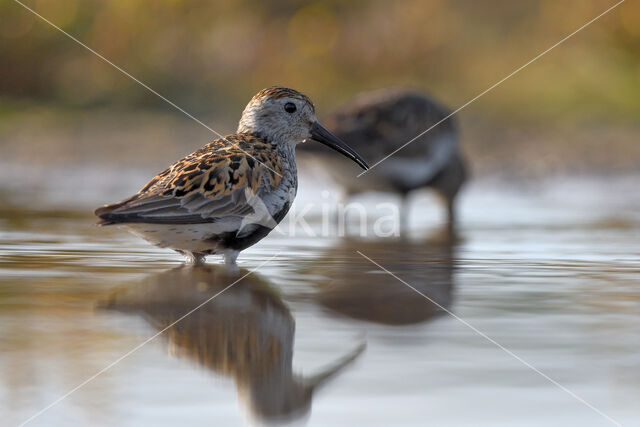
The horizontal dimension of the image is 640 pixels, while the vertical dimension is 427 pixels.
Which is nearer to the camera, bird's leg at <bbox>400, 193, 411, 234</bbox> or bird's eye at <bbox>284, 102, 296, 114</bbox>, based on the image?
bird's eye at <bbox>284, 102, 296, 114</bbox>

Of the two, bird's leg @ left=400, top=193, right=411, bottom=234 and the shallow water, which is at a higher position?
bird's leg @ left=400, top=193, right=411, bottom=234

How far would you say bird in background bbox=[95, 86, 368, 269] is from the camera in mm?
6219

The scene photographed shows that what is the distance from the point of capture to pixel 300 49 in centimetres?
1655

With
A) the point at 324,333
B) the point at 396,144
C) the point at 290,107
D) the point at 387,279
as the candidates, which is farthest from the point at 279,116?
the point at 396,144

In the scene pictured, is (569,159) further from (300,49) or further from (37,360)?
(37,360)

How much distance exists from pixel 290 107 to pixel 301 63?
905 centimetres

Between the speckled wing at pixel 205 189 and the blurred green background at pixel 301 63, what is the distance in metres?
8.94

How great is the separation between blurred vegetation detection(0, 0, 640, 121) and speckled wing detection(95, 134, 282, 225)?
940 centimetres

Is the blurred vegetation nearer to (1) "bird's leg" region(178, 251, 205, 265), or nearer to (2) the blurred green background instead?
(2) the blurred green background

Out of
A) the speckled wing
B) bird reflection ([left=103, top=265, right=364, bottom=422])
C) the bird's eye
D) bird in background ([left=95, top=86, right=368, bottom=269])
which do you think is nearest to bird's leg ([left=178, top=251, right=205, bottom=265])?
bird in background ([left=95, top=86, right=368, bottom=269])

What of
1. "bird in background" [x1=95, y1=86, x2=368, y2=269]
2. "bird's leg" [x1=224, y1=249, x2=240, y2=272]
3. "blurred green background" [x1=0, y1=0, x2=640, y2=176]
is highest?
"blurred green background" [x1=0, y1=0, x2=640, y2=176]

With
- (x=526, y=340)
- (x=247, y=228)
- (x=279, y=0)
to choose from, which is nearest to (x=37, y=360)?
(x=526, y=340)

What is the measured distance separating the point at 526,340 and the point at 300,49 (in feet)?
41.3

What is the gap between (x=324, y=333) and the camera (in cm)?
455
